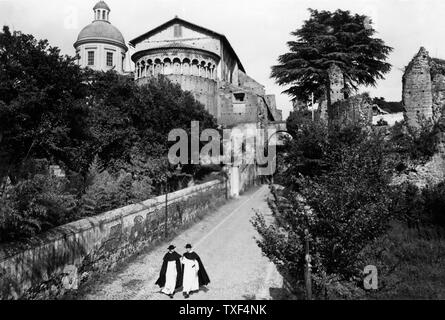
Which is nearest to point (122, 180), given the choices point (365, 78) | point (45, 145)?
point (45, 145)

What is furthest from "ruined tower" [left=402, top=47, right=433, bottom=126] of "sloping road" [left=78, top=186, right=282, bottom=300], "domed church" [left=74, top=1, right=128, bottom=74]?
"domed church" [left=74, top=1, right=128, bottom=74]

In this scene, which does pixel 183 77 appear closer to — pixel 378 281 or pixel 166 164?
pixel 166 164

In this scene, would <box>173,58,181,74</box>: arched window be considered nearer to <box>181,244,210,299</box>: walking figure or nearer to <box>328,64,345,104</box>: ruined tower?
<box>328,64,345,104</box>: ruined tower

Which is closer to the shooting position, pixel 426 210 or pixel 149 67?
pixel 426 210

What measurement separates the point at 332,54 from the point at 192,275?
78.7 feet

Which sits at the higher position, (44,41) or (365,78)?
(365,78)

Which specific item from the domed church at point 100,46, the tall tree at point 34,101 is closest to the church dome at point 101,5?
the domed church at point 100,46

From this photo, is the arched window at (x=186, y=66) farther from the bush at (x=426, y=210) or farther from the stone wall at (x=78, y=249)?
the bush at (x=426, y=210)

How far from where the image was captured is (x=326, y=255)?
6219 mm

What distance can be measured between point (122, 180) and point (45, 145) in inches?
110

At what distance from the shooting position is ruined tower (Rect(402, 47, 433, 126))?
1530cm

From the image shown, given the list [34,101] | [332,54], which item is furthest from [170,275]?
[332,54]

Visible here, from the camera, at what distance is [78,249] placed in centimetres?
762

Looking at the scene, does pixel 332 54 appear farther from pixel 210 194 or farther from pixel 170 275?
pixel 170 275
